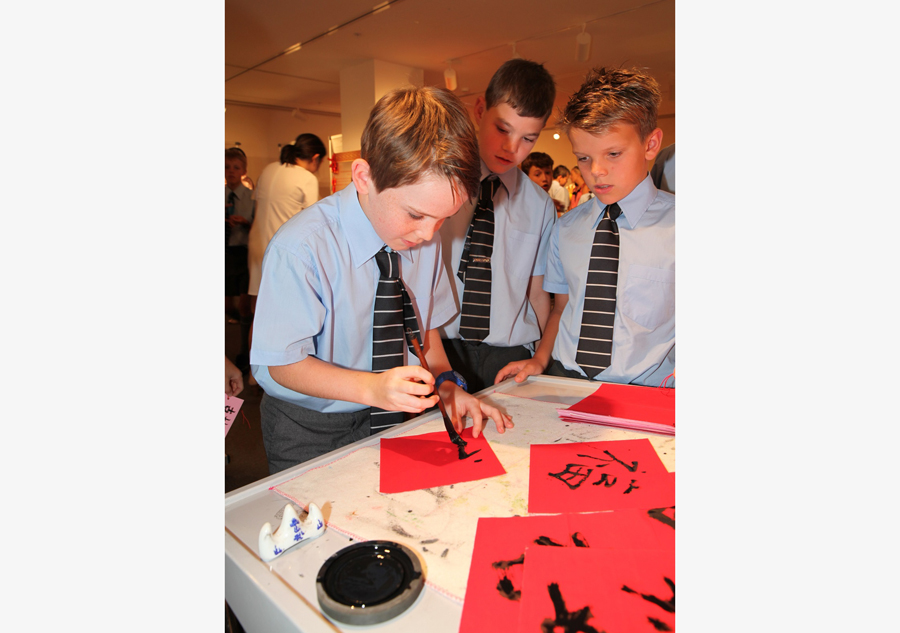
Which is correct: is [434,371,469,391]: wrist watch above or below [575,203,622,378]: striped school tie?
below

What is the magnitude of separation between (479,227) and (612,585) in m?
1.24

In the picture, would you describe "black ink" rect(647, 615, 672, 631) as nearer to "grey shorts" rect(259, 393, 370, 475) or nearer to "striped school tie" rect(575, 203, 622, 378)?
"grey shorts" rect(259, 393, 370, 475)

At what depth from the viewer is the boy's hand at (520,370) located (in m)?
1.46

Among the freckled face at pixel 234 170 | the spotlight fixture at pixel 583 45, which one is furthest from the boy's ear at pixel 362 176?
the spotlight fixture at pixel 583 45

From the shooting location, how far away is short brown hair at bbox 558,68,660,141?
1.43 m

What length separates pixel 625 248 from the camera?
60.3 inches

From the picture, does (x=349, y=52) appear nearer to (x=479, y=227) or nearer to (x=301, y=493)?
(x=479, y=227)

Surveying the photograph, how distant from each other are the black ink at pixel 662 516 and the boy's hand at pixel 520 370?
27.3 inches

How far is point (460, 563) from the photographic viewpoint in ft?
2.15

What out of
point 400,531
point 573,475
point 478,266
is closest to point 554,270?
point 478,266

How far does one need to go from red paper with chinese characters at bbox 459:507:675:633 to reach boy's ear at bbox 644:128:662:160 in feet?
3.54

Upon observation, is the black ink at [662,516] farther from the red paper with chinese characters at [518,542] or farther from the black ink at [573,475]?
the black ink at [573,475]

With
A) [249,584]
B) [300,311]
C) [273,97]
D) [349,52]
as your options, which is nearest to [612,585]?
[249,584]

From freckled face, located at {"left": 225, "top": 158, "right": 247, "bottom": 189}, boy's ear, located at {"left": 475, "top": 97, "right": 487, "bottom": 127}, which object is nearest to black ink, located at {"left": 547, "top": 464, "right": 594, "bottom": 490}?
boy's ear, located at {"left": 475, "top": 97, "right": 487, "bottom": 127}
